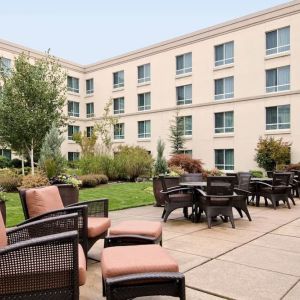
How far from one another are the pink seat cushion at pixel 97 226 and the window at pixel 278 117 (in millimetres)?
22869

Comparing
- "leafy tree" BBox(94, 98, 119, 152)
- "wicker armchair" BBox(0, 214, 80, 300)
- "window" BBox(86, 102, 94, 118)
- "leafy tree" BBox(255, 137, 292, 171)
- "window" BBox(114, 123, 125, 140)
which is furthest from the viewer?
"window" BBox(86, 102, 94, 118)

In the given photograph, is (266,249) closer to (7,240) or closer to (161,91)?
(7,240)

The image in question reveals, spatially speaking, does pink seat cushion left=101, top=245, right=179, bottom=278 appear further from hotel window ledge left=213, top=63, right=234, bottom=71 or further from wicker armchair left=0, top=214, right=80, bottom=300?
hotel window ledge left=213, top=63, right=234, bottom=71

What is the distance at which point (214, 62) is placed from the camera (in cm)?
2911

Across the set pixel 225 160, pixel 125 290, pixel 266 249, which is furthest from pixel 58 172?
pixel 225 160

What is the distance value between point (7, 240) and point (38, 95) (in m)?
17.1

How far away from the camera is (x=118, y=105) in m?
36.8

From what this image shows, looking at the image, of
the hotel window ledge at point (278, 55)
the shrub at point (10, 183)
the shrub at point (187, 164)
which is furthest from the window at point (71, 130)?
the shrub at point (10, 183)

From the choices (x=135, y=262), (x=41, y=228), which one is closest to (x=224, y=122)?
(x=41, y=228)

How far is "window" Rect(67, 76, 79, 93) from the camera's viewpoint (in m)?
38.3

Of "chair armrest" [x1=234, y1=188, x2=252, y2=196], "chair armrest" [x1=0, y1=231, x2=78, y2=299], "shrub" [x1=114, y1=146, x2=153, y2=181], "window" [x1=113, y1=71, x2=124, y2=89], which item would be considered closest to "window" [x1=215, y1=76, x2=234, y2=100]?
"shrub" [x1=114, y1=146, x2=153, y2=181]

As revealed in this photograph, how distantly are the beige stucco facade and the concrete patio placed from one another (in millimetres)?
19180

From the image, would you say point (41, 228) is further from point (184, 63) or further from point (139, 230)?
point (184, 63)

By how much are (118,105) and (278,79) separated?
17048 millimetres
